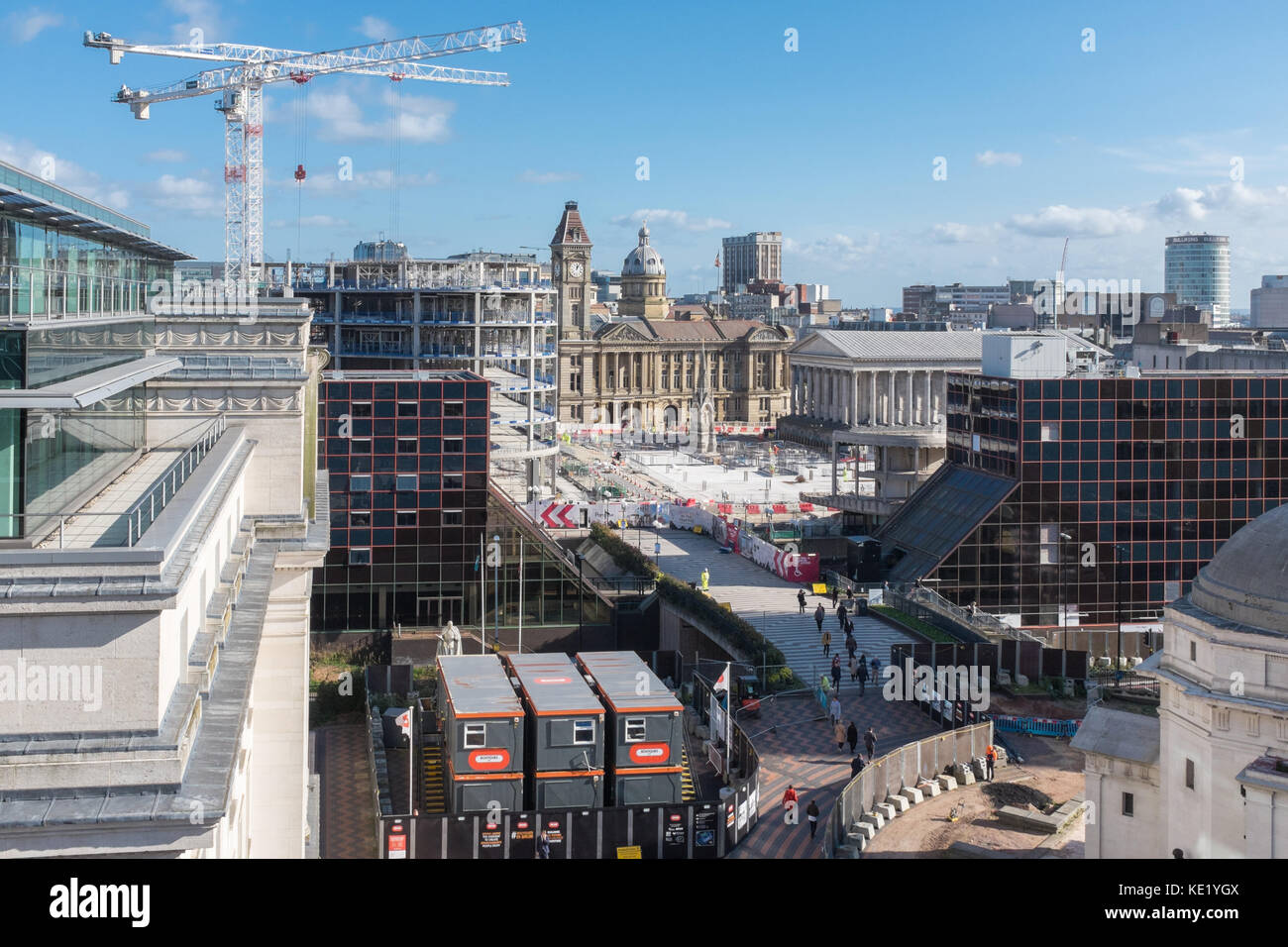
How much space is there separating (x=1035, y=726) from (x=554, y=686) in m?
13.3

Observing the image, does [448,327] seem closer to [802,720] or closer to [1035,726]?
[802,720]

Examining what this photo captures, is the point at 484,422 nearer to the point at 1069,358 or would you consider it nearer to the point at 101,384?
the point at 1069,358

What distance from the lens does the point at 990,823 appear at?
28406 mm

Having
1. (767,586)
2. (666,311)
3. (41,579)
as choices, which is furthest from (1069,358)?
(666,311)

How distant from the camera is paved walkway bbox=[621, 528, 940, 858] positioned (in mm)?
27203

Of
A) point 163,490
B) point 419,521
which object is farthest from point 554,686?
point 419,521

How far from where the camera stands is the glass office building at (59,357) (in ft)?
35.9

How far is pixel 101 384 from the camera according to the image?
12.6 meters

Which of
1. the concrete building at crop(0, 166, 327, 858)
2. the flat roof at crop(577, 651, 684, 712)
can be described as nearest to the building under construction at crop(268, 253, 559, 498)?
the flat roof at crop(577, 651, 684, 712)

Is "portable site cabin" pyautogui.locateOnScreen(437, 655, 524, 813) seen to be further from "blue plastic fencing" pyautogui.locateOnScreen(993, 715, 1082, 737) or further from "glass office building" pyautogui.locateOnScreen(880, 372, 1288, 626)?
"glass office building" pyautogui.locateOnScreen(880, 372, 1288, 626)

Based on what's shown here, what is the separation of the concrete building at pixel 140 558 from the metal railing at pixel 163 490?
0.04m

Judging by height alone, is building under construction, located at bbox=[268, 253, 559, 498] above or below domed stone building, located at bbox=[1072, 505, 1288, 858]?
above

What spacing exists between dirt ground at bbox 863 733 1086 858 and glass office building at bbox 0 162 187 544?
1596 cm
